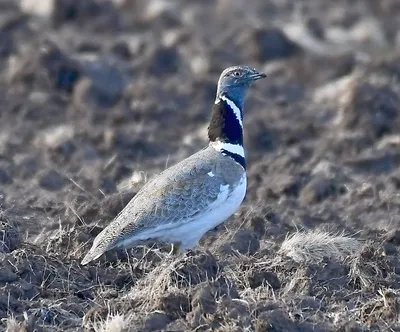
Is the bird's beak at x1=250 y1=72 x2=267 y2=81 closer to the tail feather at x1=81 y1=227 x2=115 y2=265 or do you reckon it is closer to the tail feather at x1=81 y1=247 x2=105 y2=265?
the tail feather at x1=81 y1=227 x2=115 y2=265

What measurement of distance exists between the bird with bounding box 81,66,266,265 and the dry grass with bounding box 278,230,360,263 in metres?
0.66

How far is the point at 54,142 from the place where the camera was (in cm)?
1606

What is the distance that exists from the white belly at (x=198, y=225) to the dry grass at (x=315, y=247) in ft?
2.17

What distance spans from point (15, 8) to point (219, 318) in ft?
63.5

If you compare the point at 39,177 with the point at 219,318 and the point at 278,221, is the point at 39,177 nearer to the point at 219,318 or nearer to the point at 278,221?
the point at 278,221

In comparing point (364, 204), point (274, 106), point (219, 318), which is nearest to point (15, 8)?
point (274, 106)

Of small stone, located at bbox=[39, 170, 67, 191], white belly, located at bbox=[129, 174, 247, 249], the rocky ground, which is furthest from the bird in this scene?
small stone, located at bbox=[39, 170, 67, 191]

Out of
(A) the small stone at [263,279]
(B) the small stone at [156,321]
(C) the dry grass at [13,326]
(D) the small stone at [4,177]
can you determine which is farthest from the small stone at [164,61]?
(C) the dry grass at [13,326]

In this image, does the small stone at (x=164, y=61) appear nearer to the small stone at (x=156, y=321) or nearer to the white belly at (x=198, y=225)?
the white belly at (x=198, y=225)

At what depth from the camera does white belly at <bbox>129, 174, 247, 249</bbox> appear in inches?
389

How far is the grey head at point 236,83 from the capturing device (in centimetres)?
1100

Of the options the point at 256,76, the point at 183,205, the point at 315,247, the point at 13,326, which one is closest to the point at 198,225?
the point at 183,205

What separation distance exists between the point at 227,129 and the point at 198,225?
1.15m

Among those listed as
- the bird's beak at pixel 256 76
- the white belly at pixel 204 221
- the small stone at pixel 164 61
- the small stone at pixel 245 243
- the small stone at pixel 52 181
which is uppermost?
the bird's beak at pixel 256 76
